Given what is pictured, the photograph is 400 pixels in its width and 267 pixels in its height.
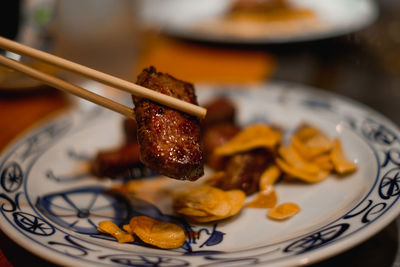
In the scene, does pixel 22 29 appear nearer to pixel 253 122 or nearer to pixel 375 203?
pixel 253 122

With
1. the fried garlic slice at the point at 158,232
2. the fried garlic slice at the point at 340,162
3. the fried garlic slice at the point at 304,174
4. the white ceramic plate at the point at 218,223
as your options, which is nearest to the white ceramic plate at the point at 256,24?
the white ceramic plate at the point at 218,223

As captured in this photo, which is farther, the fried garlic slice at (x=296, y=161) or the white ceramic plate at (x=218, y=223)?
the fried garlic slice at (x=296, y=161)

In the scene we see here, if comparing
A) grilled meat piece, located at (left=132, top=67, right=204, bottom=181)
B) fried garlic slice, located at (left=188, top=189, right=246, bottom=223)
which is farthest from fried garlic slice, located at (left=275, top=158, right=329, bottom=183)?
grilled meat piece, located at (left=132, top=67, right=204, bottom=181)

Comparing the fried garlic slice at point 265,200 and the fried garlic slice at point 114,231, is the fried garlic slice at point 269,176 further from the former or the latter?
the fried garlic slice at point 114,231

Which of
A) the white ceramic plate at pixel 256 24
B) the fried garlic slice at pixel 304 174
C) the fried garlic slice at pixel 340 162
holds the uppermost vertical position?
the white ceramic plate at pixel 256 24

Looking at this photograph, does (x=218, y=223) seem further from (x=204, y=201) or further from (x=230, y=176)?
(x=230, y=176)

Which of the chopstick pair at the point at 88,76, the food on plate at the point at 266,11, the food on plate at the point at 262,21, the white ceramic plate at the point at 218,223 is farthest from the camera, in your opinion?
the food on plate at the point at 266,11

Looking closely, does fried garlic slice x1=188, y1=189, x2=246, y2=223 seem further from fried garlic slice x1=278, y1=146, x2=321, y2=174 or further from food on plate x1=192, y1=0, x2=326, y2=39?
food on plate x1=192, y1=0, x2=326, y2=39
